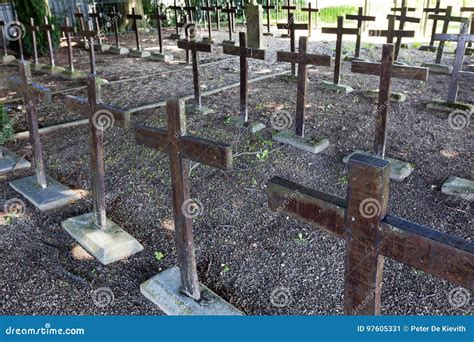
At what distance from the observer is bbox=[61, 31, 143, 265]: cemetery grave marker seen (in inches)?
136

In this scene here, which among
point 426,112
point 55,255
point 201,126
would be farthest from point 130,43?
point 55,255

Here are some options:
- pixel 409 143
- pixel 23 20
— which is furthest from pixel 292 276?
pixel 23 20

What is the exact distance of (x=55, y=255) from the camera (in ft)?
12.0

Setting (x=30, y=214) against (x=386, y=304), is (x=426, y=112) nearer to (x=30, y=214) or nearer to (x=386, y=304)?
(x=386, y=304)

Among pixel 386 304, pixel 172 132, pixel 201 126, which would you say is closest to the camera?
pixel 172 132

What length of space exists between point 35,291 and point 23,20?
11.0 meters

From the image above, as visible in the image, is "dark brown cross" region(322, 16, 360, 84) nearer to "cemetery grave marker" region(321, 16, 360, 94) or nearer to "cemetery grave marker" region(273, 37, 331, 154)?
"cemetery grave marker" region(321, 16, 360, 94)

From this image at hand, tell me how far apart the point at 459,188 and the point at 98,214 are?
10.9 ft

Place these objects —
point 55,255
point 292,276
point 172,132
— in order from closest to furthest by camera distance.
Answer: point 172,132 → point 292,276 → point 55,255

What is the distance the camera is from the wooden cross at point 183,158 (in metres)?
2.56

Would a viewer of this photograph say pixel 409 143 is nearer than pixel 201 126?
Yes

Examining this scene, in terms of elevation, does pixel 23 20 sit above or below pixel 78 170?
above

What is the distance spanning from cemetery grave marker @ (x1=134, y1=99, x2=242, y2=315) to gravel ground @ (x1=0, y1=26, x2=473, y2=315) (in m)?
0.14

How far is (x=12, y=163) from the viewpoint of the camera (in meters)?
5.27
